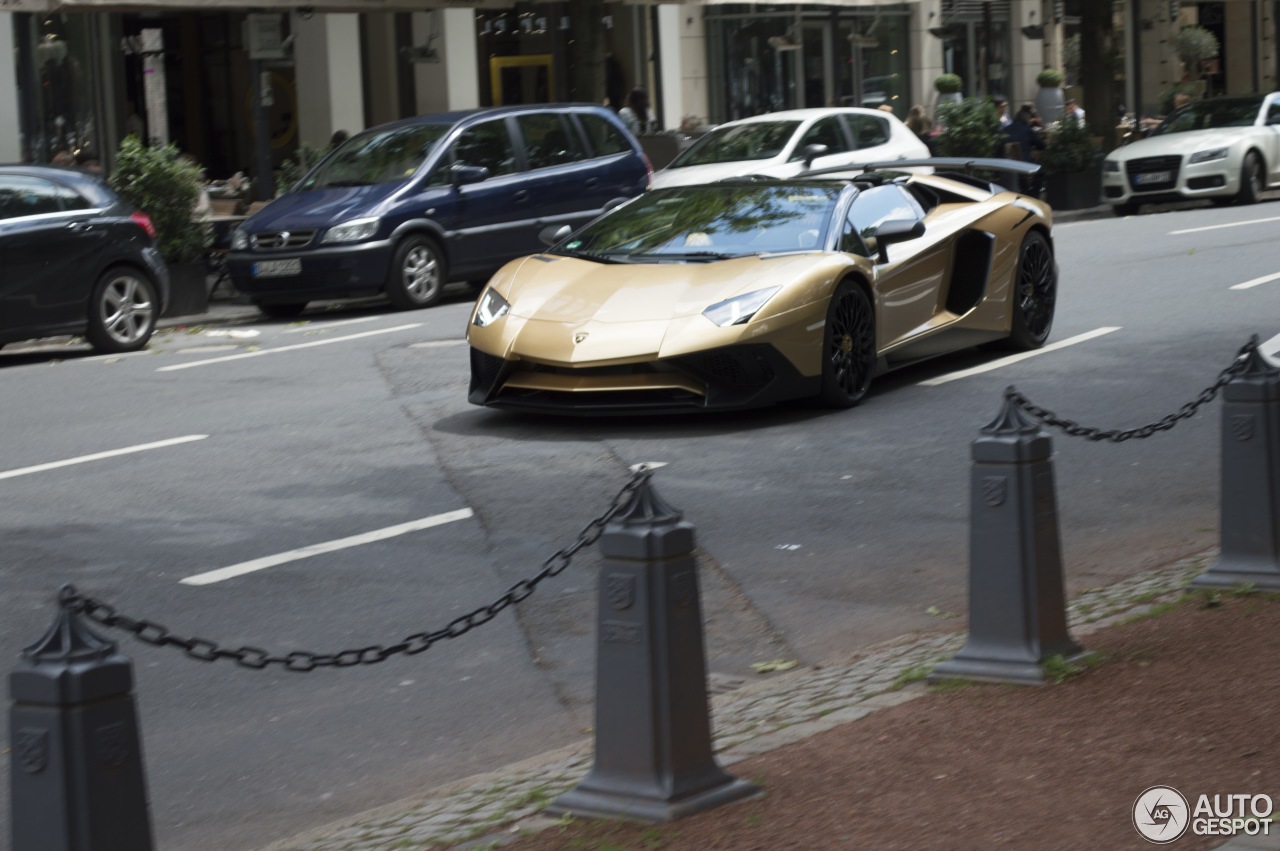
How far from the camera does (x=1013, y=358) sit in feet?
44.1

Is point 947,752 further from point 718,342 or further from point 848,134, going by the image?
point 848,134

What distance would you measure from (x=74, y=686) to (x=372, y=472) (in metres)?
6.30

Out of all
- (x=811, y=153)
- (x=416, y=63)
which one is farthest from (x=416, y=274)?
(x=416, y=63)

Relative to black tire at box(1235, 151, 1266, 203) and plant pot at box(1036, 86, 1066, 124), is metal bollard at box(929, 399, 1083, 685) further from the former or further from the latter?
plant pot at box(1036, 86, 1066, 124)

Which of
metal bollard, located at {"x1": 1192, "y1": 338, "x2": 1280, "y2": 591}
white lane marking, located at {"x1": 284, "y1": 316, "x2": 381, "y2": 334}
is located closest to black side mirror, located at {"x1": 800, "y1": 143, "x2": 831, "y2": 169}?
white lane marking, located at {"x1": 284, "y1": 316, "x2": 381, "y2": 334}

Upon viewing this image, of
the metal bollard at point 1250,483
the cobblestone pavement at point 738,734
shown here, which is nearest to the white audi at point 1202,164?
the metal bollard at point 1250,483

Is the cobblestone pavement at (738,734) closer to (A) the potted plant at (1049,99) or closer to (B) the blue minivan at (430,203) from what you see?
(B) the blue minivan at (430,203)

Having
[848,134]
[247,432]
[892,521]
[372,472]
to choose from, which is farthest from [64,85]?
[892,521]

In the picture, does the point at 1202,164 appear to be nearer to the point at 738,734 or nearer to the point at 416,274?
the point at 416,274

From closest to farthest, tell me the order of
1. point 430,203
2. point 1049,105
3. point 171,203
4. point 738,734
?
1. point 738,734
2. point 430,203
3. point 171,203
4. point 1049,105

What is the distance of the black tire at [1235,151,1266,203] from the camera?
26625mm

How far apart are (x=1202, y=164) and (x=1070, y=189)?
7.45 feet

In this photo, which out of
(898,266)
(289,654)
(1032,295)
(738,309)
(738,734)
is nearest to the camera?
(289,654)

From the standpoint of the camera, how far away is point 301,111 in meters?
28.7
